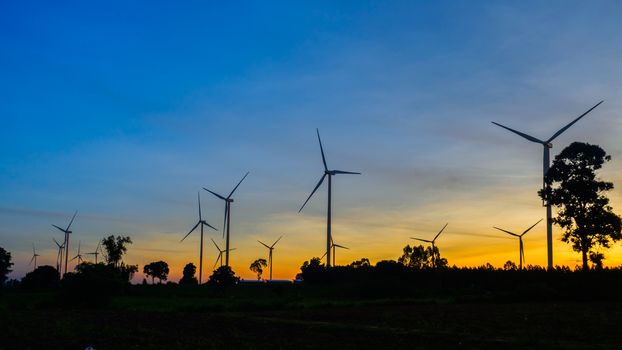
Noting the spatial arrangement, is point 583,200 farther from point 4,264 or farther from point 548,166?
point 4,264

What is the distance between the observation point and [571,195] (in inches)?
3270

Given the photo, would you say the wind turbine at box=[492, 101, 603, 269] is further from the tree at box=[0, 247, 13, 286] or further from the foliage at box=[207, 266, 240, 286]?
the tree at box=[0, 247, 13, 286]

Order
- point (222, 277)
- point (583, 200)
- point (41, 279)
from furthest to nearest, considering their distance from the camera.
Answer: point (41, 279) < point (222, 277) < point (583, 200)

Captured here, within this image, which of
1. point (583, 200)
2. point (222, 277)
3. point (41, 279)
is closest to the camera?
point (583, 200)

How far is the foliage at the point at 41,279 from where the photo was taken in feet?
570

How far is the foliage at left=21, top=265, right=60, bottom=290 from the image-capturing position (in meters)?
174

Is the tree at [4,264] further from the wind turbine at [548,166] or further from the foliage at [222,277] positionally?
the wind turbine at [548,166]

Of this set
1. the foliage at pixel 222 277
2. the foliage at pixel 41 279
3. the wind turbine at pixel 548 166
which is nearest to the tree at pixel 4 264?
the foliage at pixel 41 279

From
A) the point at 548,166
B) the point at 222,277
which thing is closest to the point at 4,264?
the point at 222,277

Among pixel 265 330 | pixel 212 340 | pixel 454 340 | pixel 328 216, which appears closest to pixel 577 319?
pixel 454 340

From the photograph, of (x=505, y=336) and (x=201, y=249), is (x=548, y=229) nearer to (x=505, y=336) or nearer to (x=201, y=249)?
(x=505, y=336)

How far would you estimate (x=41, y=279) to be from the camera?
579 ft

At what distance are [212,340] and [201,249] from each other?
139564 mm

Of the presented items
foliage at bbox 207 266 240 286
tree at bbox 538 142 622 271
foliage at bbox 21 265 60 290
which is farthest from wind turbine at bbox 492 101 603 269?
foliage at bbox 21 265 60 290
